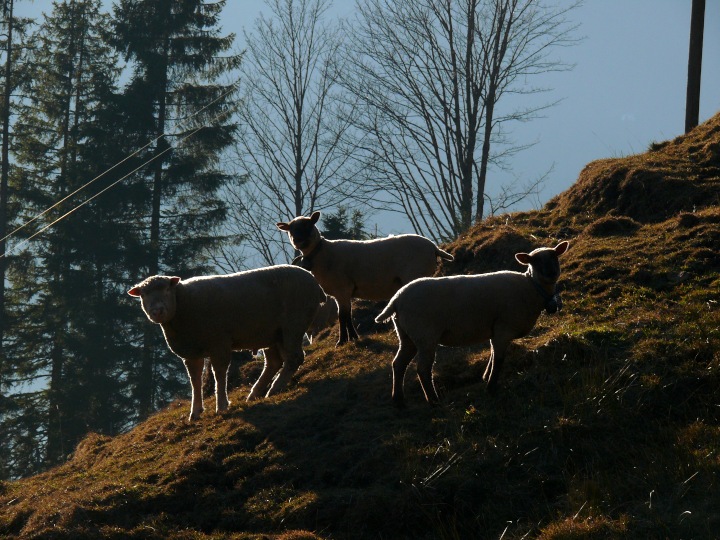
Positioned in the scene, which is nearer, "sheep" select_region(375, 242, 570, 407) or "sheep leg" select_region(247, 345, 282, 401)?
"sheep" select_region(375, 242, 570, 407)

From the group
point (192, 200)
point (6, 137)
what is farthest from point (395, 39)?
point (6, 137)

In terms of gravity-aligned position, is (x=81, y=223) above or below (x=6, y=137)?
below

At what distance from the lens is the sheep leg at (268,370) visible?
15.7m

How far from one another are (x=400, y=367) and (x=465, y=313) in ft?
3.41

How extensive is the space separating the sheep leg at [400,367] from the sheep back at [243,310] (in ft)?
10.3

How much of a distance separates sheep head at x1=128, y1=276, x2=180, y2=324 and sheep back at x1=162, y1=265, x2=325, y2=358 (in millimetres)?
263

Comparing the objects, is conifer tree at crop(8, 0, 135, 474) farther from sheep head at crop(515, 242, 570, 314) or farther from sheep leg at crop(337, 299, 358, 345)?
sheep head at crop(515, 242, 570, 314)

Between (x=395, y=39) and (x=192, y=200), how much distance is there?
44.6 ft

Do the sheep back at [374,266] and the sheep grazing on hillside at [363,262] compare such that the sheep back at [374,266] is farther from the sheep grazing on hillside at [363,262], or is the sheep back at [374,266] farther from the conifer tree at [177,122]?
the conifer tree at [177,122]

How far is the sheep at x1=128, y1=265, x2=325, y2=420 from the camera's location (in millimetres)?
14961

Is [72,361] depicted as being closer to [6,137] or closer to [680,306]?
[6,137]

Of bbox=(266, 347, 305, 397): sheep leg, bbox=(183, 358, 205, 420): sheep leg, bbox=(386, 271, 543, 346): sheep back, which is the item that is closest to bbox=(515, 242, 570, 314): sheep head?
bbox=(386, 271, 543, 346): sheep back

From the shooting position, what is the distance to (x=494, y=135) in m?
37.1

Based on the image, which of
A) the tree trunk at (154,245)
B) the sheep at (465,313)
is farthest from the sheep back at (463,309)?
the tree trunk at (154,245)
